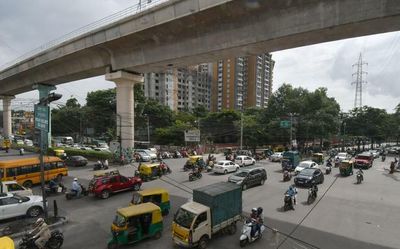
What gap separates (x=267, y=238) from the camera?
12.6 meters

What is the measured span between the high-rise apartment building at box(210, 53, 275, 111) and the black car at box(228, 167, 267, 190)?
357 feet

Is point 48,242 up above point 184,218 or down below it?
below

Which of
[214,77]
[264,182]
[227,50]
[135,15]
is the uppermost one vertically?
[214,77]

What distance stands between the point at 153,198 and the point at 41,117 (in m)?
7.02

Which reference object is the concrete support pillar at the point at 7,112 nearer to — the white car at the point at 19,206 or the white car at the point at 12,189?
the white car at the point at 12,189

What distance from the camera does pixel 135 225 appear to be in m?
11.6

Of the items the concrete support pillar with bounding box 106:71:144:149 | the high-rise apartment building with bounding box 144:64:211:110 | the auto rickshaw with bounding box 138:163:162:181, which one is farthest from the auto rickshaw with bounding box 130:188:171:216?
the high-rise apartment building with bounding box 144:64:211:110

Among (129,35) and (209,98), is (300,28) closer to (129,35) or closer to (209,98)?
(129,35)

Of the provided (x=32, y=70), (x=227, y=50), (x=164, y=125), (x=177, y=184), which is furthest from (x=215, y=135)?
(x=227, y=50)

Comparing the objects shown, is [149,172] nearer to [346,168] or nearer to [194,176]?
[194,176]

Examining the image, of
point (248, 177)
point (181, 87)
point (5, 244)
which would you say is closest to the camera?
point (5, 244)

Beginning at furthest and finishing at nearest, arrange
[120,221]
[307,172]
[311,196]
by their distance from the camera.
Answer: [307,172] < [311,196] < [120,221]

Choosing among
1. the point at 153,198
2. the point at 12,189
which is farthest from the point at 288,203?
the point at 12,189

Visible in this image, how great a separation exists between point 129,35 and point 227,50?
32.3ft
